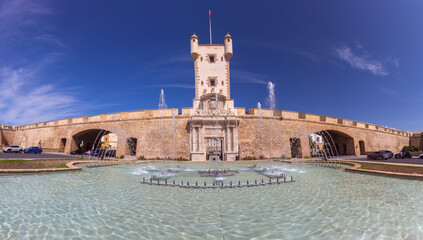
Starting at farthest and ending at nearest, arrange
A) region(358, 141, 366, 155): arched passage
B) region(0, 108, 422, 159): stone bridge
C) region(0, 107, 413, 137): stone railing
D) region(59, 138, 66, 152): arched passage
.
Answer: region(59, 138, 66, 152): arched passage < region(358, 141, 366, 155): arched passage < region(0, 107, 413, 137): stone railing < region(0, 108, 422, 159): stone bridge

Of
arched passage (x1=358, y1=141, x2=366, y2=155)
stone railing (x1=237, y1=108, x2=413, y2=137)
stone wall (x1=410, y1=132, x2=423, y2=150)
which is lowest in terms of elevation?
arched passage (x1=358, y1=141, x2=366, y2=155)

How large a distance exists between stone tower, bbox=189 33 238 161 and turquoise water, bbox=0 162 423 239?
15.7 meters

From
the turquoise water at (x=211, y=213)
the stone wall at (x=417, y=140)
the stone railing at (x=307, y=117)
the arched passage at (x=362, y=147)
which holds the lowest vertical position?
the turquoise water at (x=211, y=213)

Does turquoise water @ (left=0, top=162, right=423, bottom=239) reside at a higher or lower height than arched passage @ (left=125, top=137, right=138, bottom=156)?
Answer: lower

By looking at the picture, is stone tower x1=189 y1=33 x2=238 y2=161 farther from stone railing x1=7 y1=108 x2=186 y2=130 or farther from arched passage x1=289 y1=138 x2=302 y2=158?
arched passage x1=289 y1=138 x2=302 y2=158

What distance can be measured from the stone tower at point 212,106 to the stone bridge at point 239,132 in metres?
1.35

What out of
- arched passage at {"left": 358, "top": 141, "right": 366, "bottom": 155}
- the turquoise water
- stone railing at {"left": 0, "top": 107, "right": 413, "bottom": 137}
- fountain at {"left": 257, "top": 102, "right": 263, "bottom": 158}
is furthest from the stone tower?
arched passage at {"left": 358, "top": 141, "right": 366, "bottom": 155}

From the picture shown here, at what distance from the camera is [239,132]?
24.8 metres

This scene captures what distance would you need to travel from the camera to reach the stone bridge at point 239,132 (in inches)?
965

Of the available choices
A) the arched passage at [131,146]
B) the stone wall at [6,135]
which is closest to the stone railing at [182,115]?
the arched passage at [131,146]

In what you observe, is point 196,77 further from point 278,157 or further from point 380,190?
point 380,190

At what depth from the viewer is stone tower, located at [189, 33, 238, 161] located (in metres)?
23.5

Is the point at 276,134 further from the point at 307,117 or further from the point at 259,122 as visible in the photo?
the point at 307,117

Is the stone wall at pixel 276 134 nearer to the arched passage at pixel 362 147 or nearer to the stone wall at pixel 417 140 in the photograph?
the arched passage at pixel 362 147
